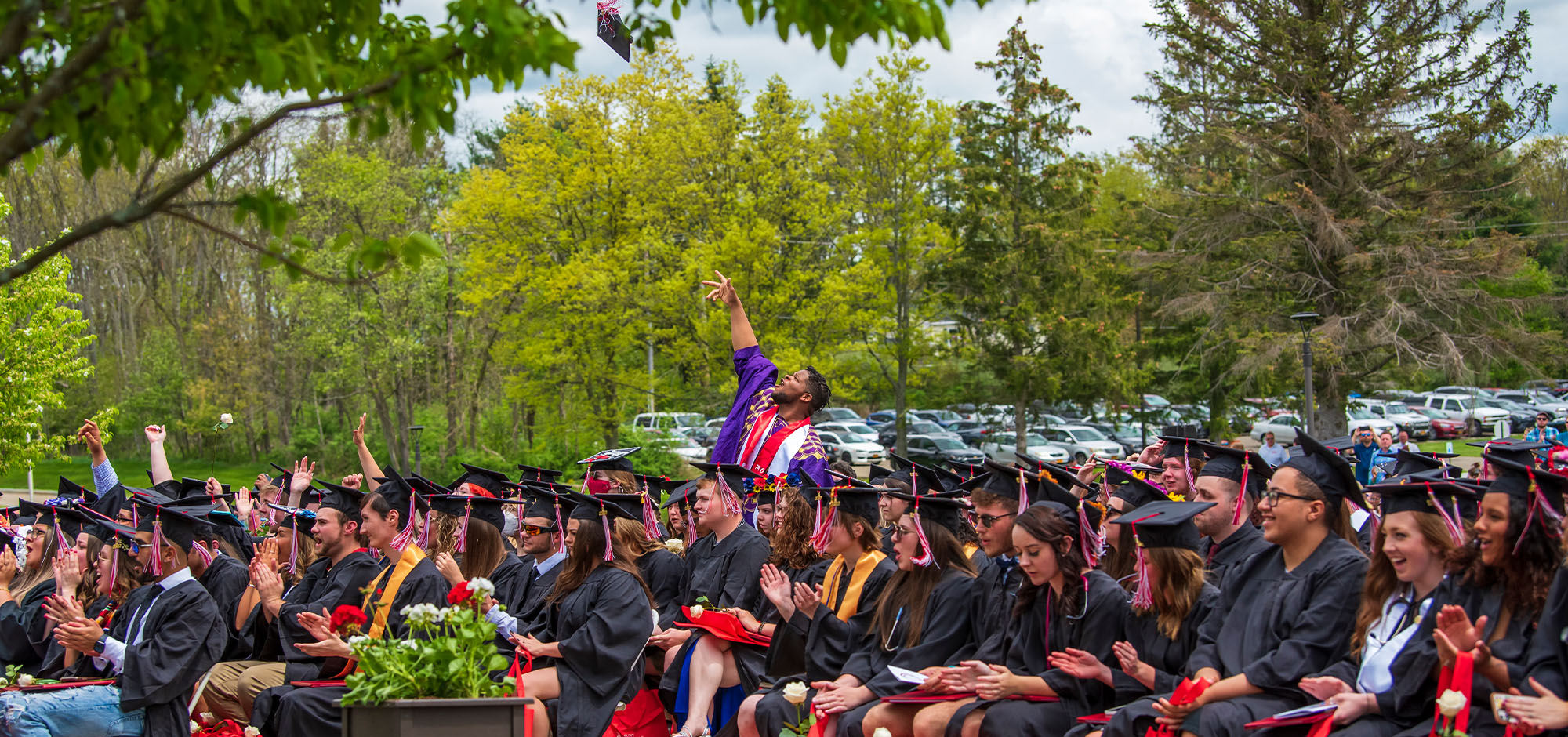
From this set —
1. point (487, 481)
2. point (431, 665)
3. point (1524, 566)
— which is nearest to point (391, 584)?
point (431, 665)

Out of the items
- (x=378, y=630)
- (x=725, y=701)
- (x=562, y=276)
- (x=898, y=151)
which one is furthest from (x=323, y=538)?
(x=898, y=151)

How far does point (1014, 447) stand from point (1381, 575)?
1137 inches

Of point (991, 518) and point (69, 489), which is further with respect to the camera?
point (69, 489)

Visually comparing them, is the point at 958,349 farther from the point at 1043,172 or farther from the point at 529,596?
the point at 529,596

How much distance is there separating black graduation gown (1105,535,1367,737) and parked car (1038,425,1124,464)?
92.0ft

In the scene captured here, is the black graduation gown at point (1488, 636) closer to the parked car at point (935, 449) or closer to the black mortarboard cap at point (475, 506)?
the black mortarboard cap at point (475, 506)

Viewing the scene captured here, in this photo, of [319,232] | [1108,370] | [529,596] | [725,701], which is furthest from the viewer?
[319,232]

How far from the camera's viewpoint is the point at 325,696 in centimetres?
649

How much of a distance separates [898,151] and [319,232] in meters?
15.5

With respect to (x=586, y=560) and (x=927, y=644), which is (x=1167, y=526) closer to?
(x=927, y=644)

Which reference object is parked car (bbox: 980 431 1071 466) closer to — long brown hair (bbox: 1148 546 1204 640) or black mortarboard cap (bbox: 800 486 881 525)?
black mortarboard cap (bbox: 800 486 881 525)

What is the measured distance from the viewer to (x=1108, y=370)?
27.9 metres

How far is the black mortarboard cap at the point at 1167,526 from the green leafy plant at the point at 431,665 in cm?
285

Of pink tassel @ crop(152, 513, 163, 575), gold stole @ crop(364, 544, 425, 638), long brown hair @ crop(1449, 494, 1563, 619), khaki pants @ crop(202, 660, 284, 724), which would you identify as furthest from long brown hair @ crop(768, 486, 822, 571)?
long brown hair @ crop(1449, 494, 1563, 619)
